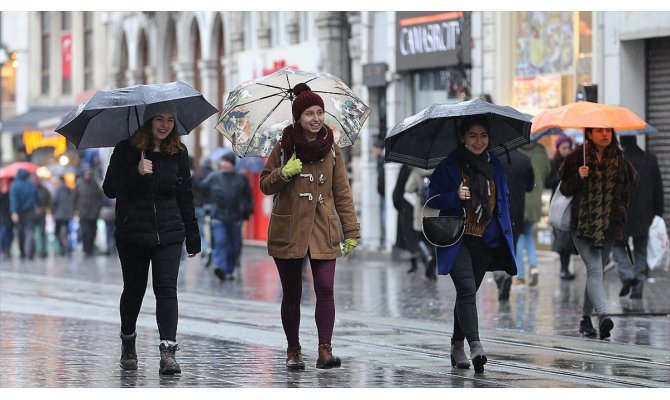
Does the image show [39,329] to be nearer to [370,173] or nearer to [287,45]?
[370,173]

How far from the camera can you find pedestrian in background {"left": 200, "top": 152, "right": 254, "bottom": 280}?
76.5 feet

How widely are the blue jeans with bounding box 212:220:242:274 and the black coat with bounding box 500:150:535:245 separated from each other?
18.6 feet

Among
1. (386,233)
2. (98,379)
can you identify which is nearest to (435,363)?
(98,379)

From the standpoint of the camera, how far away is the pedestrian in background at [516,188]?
18.1 m

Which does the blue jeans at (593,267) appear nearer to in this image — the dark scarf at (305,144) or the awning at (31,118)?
the dark scarf at (305,144)

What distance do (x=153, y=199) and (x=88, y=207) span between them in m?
22.5

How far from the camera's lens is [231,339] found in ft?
46.4

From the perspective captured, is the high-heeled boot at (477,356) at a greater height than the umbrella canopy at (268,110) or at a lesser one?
lesser

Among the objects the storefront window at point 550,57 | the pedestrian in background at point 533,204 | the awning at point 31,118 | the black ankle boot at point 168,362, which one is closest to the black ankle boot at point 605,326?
the black ankle boot at point 168,362

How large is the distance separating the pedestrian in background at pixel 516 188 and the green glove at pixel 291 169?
7036 millimetres

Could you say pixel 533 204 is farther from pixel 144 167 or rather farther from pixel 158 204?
pixel 144 167

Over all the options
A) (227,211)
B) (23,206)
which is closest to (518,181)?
(227,211)

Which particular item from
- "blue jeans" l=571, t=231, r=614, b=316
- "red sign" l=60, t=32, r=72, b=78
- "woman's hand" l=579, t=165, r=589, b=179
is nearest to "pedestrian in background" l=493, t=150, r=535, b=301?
"blue jeans" l=571, t=231, r=614, b=316
